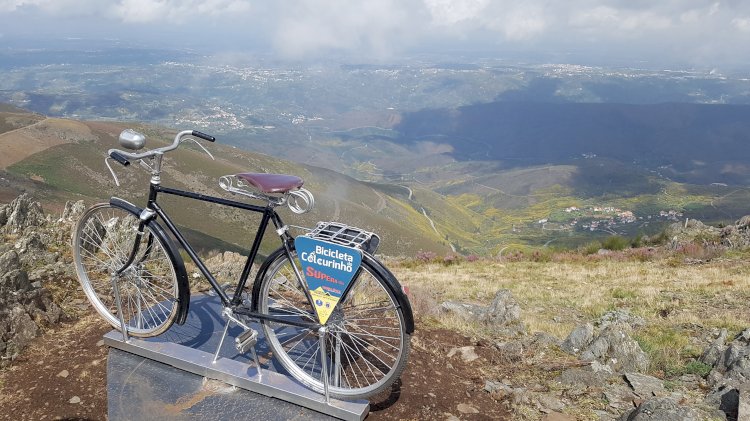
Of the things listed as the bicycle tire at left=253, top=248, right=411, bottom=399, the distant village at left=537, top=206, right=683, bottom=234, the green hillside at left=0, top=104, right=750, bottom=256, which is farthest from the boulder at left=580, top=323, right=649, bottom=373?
the distant village at left=537, top=206, right=683, bottom=234

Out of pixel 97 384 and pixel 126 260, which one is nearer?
pixel 97 384

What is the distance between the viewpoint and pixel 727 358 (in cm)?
530

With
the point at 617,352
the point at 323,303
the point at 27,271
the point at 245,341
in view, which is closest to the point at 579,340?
the point at 617,352

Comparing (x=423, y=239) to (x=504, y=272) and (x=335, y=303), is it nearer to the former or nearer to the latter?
(x=504, y=272)

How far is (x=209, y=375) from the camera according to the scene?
4.85m

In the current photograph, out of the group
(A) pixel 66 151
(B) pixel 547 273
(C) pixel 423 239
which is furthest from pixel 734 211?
(A) pixel 66 151

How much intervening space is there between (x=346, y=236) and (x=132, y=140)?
7.47ft

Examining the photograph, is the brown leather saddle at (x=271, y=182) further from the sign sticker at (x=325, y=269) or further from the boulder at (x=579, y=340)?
the boulder at (x=579, y=340)

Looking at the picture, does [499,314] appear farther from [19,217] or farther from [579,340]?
[19,217]

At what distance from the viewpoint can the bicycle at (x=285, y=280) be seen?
412 cm

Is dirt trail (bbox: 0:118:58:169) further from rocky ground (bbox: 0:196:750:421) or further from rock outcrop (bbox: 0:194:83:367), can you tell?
rocky ground (bbox: 0:196:750:421)

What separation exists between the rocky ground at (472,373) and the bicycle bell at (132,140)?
224 cm

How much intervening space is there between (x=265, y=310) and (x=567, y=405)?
2923 mm

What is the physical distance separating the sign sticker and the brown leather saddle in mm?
457
